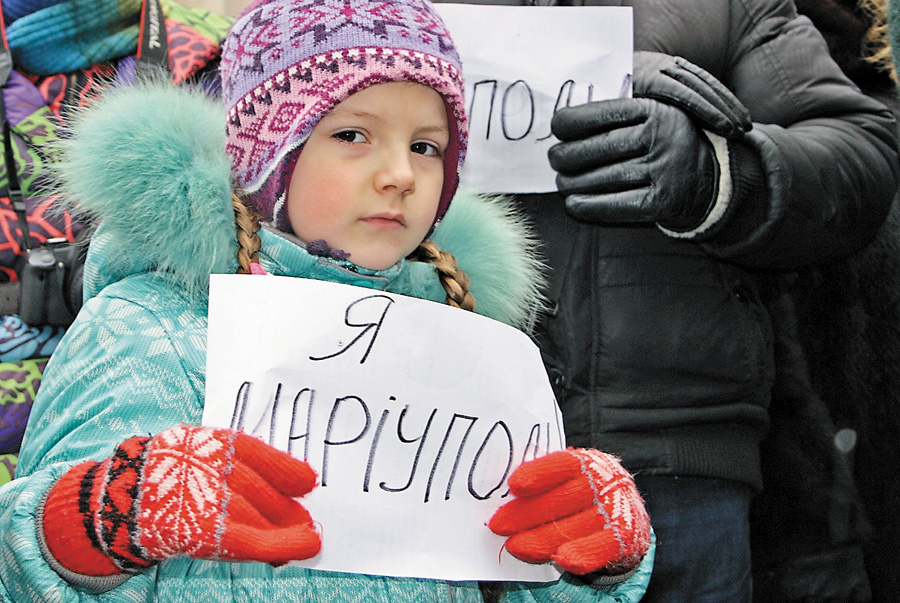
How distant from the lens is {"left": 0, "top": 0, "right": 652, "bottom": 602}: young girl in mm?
771

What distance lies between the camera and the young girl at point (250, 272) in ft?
2.53

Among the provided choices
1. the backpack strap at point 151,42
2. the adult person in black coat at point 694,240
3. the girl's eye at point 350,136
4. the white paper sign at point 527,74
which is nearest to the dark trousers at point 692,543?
the adult person in black coat at point 694,240

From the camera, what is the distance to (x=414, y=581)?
1020 millimetres

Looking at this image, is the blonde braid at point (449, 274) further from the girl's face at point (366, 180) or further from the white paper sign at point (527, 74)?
the white paper sign at point (527, 74)

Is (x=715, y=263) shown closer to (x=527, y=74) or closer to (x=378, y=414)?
(x=527, y=74)

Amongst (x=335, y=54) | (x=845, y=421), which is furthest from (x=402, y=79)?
(x=845, y=421)

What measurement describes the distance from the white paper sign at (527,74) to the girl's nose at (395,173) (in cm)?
39

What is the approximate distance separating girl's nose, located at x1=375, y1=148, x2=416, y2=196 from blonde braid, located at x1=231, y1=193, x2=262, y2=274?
16cm

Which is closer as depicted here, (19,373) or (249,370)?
(249,370)

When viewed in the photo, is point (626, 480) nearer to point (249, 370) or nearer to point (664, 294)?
point (249, 370)

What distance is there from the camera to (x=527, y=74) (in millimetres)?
1462

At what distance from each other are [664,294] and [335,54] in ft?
2.19

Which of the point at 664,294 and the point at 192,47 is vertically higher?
the point at 192,47

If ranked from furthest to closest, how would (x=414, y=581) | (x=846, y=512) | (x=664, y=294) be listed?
(x=846, y=512)
(x=664, y=294)
(x=414, y=581)
